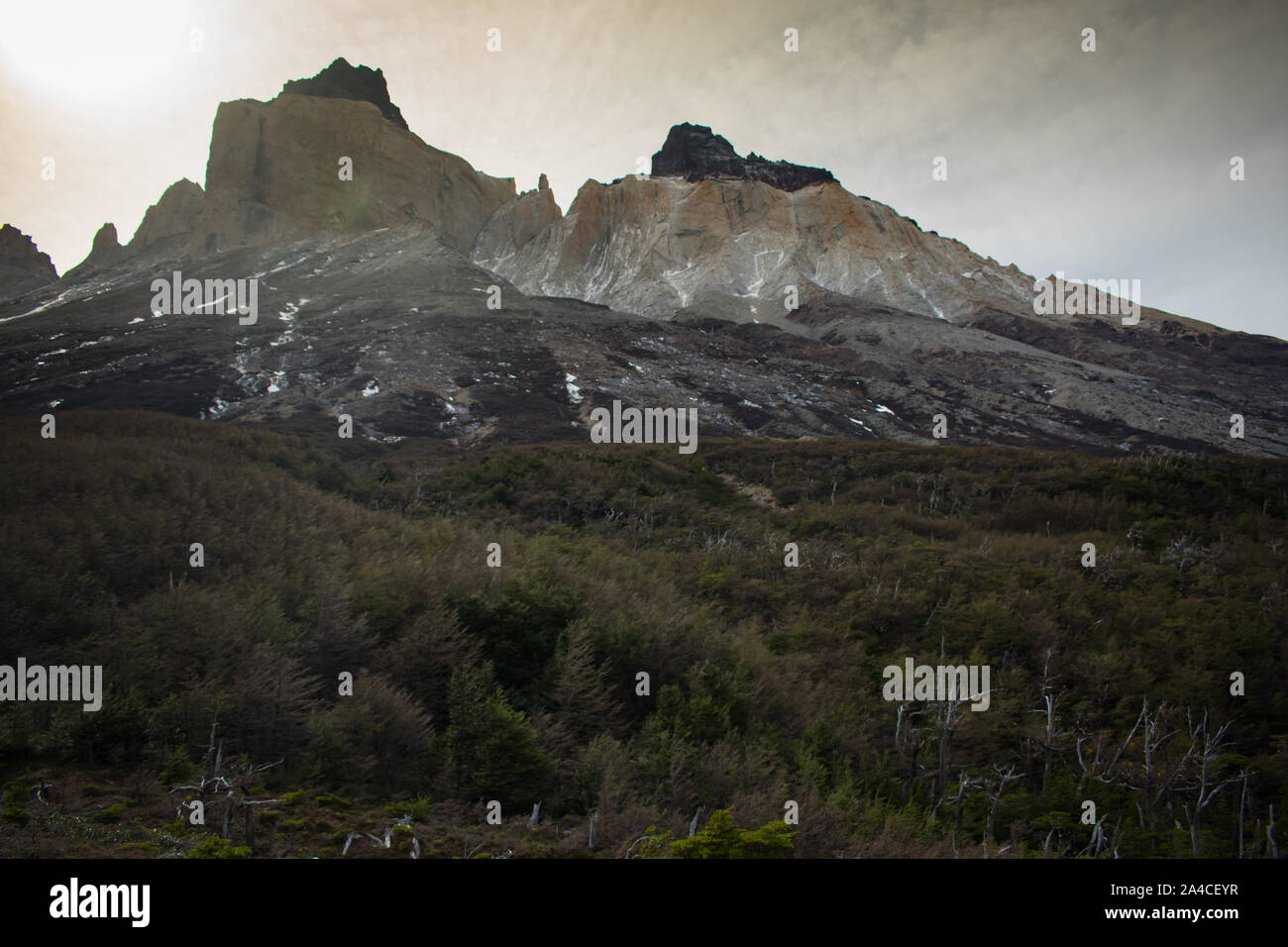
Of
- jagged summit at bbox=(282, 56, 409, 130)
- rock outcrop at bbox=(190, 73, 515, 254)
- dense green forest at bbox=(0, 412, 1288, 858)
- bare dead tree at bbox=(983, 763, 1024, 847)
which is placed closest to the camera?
dense green forest at bbox=(0, 412, 1288, 858)

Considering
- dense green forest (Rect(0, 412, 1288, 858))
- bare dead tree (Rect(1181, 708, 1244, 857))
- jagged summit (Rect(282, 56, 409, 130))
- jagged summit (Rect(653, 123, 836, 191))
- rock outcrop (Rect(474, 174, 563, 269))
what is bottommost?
bare dead tree (Rect(1181, 708, 1244, 857))

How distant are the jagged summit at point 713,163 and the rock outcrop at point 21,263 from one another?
4940 inches

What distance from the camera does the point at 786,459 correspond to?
1203 inches

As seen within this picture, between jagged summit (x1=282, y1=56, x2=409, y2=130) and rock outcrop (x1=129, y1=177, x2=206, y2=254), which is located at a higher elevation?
jagged summit (x1=282, y1=56, x2=409, y2=130)

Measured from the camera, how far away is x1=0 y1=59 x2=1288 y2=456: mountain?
51.2 metres

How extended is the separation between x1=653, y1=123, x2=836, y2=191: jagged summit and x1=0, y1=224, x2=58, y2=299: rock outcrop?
125 m

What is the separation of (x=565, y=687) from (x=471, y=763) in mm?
1763

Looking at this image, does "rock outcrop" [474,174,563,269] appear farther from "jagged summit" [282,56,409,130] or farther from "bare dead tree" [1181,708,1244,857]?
"bare dead tree" [1181,708,1244,857]

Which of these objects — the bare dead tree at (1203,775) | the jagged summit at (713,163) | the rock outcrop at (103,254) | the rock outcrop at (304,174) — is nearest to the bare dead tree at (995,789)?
the bare dead tree at (1203,775)

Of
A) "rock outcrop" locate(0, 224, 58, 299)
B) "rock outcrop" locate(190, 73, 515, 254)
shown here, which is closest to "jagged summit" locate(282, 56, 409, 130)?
"rock outcrop" locate(190, 73, 515, 254)

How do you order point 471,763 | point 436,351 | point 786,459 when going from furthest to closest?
point 436,351
point 786,459
point 471,763
